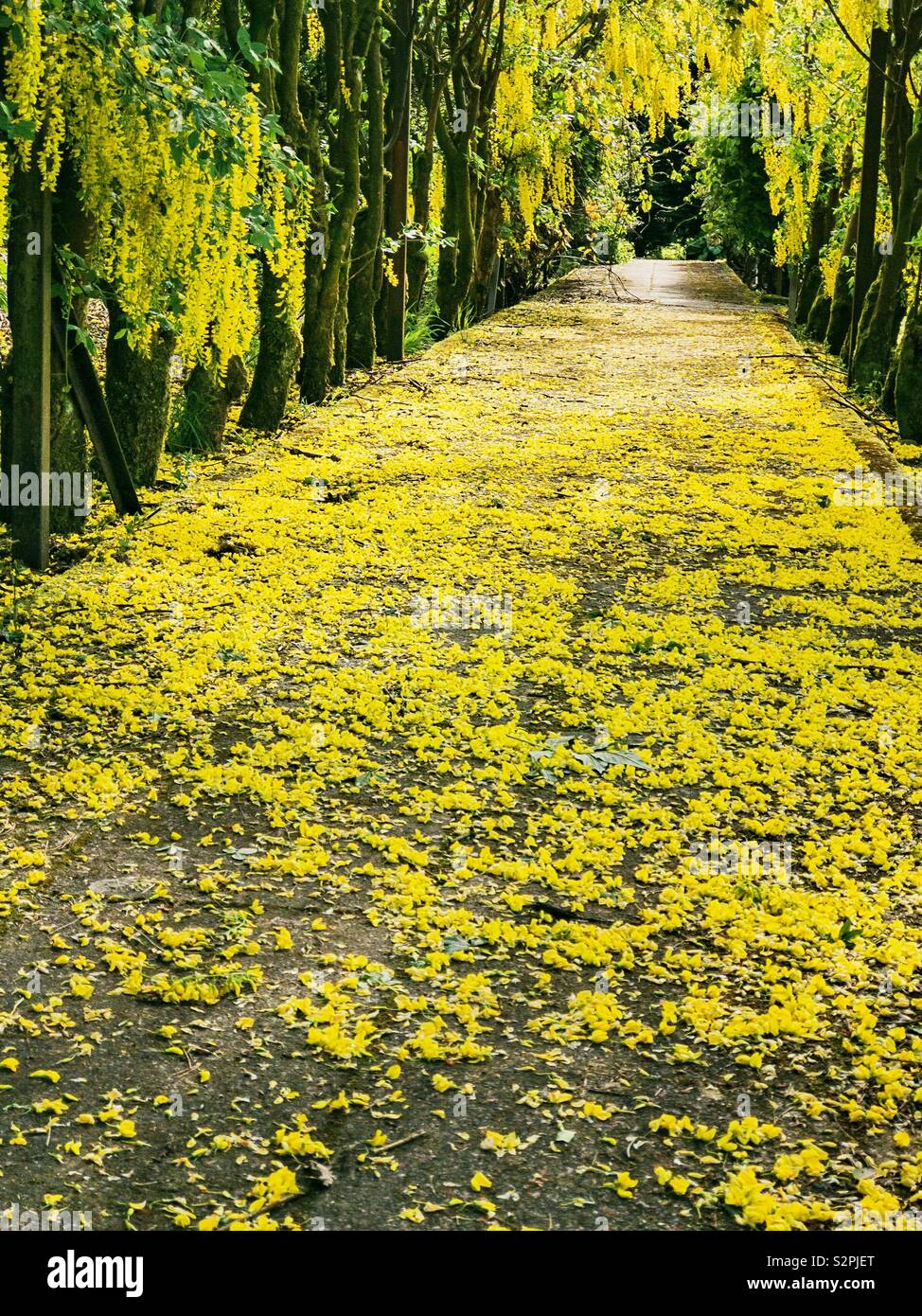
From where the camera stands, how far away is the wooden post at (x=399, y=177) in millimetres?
10836

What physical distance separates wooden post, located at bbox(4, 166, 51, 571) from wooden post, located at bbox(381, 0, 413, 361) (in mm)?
6013

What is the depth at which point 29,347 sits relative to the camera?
518cm

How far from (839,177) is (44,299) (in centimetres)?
1085

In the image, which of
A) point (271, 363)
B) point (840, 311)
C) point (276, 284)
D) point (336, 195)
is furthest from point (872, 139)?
point (271, 363)

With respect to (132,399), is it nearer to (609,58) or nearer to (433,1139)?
(433,1139)

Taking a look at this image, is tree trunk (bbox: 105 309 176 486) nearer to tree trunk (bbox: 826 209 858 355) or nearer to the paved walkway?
the paved walkway

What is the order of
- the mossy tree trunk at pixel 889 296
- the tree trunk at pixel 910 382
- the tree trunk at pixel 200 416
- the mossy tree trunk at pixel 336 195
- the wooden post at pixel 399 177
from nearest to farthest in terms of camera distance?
the tree trunk at pixel 200 416, the tree trunk at pixel 910 382, the mossy tree trunk at pixel 336 195, the mossy tree trunk at pixel 889 296, the wooden post at pixel 399 177

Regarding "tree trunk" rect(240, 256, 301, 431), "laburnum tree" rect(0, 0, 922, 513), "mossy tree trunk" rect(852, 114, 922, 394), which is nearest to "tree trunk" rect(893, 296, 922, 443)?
"laburnum tree" rect(0, 0, 922, 513)

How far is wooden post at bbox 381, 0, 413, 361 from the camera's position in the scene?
35.6 feet

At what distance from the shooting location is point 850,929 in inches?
127

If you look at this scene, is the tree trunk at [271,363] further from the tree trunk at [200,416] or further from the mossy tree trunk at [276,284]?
the tree trunk at [200,416]

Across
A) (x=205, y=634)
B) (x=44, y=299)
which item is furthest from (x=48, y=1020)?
(x=44, y=299)

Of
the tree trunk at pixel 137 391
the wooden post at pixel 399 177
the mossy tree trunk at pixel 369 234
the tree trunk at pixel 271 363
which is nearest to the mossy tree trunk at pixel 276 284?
the tree trunk at pixel 271 363

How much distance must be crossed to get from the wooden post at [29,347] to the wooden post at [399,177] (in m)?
6.01
